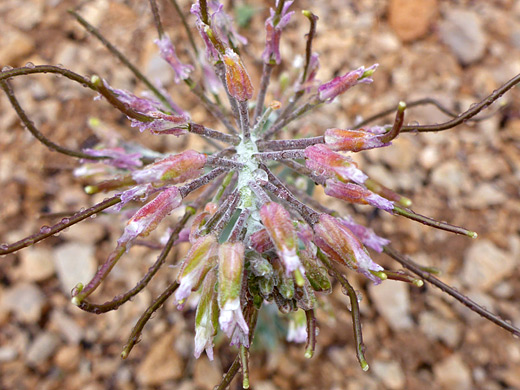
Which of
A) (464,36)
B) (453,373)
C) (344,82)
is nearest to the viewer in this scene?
(344,82)

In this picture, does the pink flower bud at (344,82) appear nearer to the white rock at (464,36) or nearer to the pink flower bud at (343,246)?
the pink flower bud at (343,246)

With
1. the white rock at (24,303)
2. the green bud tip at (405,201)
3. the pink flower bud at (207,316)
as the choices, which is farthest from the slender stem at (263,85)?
the white rock at (24,303)

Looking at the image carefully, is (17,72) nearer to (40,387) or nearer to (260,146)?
(260,146)

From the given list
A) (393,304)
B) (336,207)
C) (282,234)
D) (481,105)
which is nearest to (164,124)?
(282,234)

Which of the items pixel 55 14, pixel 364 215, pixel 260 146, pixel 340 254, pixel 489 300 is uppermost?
pixel 55 14

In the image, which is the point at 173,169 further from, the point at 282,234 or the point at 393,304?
the point at 393,304

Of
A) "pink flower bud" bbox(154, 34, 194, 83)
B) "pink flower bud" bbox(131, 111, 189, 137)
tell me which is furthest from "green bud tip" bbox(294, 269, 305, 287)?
"pink flower bud" bbox(154, 34, 194, 83)

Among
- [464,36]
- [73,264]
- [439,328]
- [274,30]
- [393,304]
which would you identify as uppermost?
[464,36]

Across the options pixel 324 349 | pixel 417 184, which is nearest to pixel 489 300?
pixel 417 184
